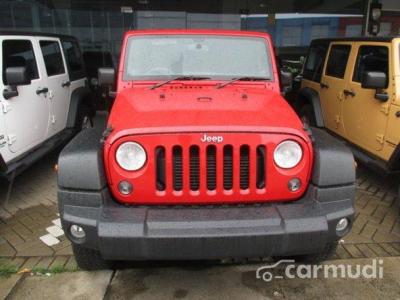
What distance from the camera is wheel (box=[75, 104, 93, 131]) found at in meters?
6.37

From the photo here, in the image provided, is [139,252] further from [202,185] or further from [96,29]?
[96,29]

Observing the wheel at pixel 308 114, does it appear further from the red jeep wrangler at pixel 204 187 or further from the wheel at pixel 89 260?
the wheel at pixel 89 260

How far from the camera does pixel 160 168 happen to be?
2.79 m

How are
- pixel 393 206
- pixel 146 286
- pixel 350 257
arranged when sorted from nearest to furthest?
pixel 146 286, pixel 350 257, pixel 393 206

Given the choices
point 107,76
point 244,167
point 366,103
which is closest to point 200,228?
point 244,167

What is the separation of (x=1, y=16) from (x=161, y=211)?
931cm

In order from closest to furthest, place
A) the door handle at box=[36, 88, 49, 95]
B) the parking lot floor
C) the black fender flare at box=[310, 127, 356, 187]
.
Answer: the black fender flare at box=[310, 127, 356, 187], the parking lot floor, the door handle at box=[36, 88, 49, 95]

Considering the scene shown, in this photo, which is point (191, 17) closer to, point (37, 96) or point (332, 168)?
point (37, 96)

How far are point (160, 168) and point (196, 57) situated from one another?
1.58 m

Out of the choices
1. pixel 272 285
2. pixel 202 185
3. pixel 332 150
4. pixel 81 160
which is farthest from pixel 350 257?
pixel 81 160

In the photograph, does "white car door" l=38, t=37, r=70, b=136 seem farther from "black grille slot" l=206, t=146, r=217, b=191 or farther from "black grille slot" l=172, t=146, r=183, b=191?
"black grille slot" l=206, t=146, r=217, b=191

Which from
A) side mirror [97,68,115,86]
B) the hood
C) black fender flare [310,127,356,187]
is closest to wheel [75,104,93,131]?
side mirror [97,68,115,86]

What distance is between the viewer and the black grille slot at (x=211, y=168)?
274 cm

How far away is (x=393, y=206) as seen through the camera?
4762mm
